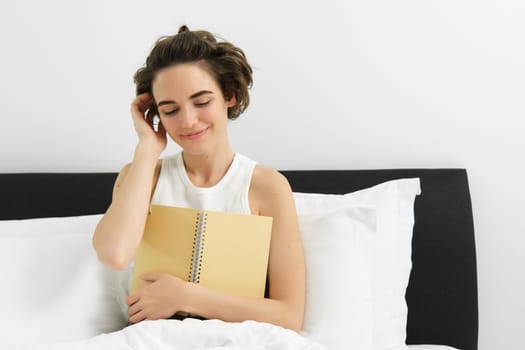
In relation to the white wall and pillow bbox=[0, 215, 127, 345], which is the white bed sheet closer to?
the white wall

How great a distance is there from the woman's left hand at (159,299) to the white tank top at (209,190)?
201mm

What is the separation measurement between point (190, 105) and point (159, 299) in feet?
1.40

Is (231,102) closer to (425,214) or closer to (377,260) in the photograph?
(377,260)

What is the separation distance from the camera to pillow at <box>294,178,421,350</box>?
149cm

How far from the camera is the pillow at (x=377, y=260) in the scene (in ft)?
4.89

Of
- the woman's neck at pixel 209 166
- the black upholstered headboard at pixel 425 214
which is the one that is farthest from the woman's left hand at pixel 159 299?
the black upholstered headboard at pixel 425 214

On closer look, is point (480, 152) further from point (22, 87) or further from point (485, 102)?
point (22, 87)

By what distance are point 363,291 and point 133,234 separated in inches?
21.3

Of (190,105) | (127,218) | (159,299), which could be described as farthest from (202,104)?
(159,299)

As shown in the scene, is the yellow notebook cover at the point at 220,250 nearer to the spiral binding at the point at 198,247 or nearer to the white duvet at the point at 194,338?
the spiral binding at the point at 198,247

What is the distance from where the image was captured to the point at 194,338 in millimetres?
1245

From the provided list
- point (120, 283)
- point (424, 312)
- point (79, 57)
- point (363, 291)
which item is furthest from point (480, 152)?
point (79, 57)

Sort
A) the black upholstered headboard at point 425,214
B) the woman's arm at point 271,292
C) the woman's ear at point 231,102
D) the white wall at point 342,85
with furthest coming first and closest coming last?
the white wall at point 342,85, the black upholstered headboard at point 425,214, the woman's ear at point 231,102, the woman's arm at point 271,292

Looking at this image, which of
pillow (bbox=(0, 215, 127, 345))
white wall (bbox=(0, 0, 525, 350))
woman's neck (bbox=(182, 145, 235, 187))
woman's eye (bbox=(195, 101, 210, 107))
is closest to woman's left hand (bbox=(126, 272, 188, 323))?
pillow (bbox=(0, 215, 127, 345))
